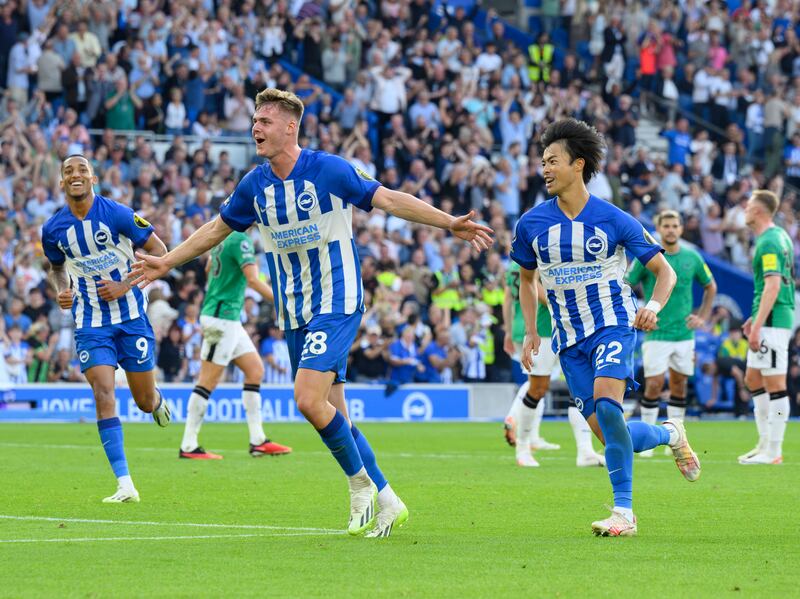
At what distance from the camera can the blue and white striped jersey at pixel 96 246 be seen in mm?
11852

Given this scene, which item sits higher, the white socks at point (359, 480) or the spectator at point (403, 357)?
the white socks at point (359, 480)

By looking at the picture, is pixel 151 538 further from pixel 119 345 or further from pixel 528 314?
pixel 119 345

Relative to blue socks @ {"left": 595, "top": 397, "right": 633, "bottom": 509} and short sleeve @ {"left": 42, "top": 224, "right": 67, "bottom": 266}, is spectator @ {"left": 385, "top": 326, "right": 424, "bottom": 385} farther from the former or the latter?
blue socks @ {"left": 595, "top": 397, "right": 633, "bottom": 509}

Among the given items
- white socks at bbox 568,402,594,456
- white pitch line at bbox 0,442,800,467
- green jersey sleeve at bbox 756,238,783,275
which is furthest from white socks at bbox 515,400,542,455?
green jersey sleeve at bbox 756,238,783,275

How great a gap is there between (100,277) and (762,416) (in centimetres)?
790

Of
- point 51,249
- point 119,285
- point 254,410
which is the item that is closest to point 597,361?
point 119,285

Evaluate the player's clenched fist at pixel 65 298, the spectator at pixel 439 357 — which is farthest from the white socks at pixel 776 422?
the spectator at pixel 439 357

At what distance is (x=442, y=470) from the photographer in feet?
49.7

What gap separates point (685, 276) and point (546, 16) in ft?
75.3

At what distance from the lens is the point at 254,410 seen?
1711 cm

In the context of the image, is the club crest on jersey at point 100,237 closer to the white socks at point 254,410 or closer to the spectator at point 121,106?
the white socks at point 254,410

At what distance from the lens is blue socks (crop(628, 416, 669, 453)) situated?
9664 millimetres

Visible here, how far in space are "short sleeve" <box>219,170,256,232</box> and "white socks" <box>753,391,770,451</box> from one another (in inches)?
340

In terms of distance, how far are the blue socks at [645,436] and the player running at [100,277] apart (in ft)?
13.0
